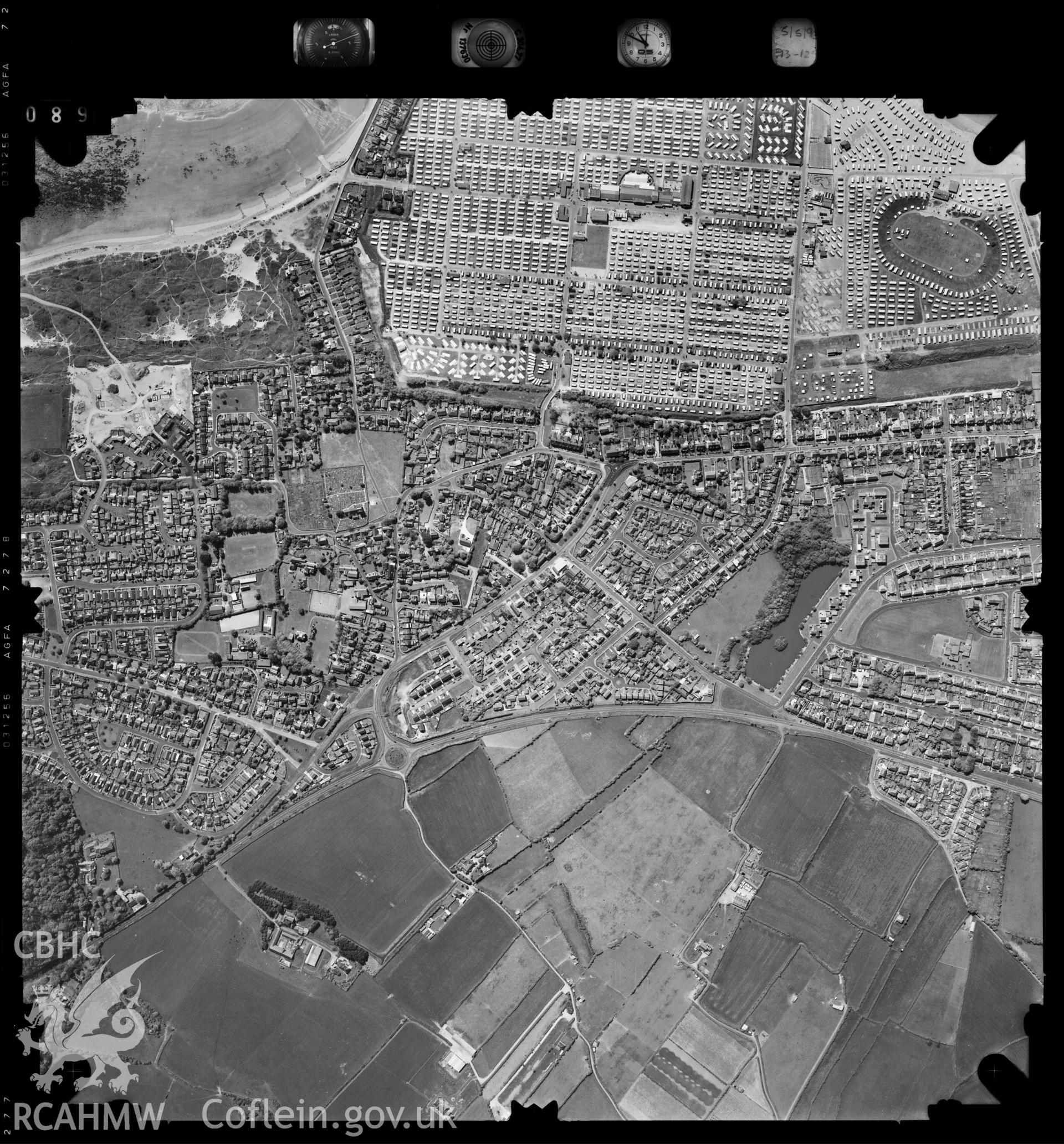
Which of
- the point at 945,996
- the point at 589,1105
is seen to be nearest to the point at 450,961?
the point at 589,1105

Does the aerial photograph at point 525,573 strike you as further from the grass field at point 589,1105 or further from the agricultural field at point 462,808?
the grass field at point 589,1105

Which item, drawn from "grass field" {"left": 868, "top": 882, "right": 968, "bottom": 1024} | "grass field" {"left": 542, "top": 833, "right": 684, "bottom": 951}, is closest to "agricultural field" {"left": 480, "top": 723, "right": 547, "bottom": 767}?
"grass field" {"left": 542, "top": 833, "right": 684, "bottom": 951}

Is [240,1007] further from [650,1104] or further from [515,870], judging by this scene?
[650,1104]

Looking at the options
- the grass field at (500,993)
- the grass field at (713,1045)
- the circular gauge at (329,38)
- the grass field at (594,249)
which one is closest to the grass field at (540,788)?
the grass field at (500,993)

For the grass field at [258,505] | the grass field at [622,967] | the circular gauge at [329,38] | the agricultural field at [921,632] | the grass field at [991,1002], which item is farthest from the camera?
the grass field at [258,505]

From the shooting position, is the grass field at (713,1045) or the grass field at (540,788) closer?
the grass field at (713,1045)

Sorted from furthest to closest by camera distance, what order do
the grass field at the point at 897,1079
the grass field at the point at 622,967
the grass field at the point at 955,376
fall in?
1. the grass field at the point at 955,376
2. the grass field at the point at 622,967
3. the grass field at the point at 897,1079

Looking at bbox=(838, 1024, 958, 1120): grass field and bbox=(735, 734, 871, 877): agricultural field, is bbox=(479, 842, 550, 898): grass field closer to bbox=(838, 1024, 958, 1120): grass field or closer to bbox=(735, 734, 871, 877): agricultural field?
bbox=(735, 734, 871, 877): agricultural field
